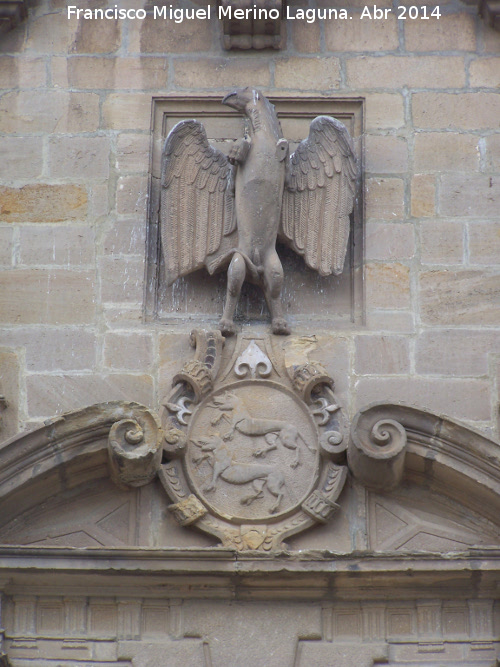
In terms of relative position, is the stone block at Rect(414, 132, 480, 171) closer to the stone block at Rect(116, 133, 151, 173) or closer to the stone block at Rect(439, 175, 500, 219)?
the stone block at Rect(439, 175, 500, 219)

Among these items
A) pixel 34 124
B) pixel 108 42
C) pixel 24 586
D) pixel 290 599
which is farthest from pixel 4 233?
pixel 290 599

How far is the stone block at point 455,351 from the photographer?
7.86 metres

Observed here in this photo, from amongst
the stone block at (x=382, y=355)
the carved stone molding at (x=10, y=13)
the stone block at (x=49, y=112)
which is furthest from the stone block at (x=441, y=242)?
the carved stone molding at (x=10, y=13)

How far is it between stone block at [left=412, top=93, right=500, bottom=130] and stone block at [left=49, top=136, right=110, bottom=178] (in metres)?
1.71

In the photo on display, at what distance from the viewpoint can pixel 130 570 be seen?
722cm

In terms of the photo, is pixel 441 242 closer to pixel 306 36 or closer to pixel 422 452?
pixel 422 452

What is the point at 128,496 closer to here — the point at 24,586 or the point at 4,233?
the point at 24,586

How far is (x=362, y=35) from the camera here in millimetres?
8719

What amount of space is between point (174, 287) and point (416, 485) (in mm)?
1676

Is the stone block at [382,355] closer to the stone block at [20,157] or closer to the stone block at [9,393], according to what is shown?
the stone block at [9,393]

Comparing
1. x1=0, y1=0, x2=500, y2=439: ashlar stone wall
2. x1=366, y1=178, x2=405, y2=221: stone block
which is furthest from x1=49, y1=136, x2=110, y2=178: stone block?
x1=366, y1=178, x2=405, y2=221: stone block

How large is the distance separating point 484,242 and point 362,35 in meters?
1.44

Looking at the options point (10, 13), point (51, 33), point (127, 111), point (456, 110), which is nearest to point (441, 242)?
point (456, 110)

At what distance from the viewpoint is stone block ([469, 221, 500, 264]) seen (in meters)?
8.15
